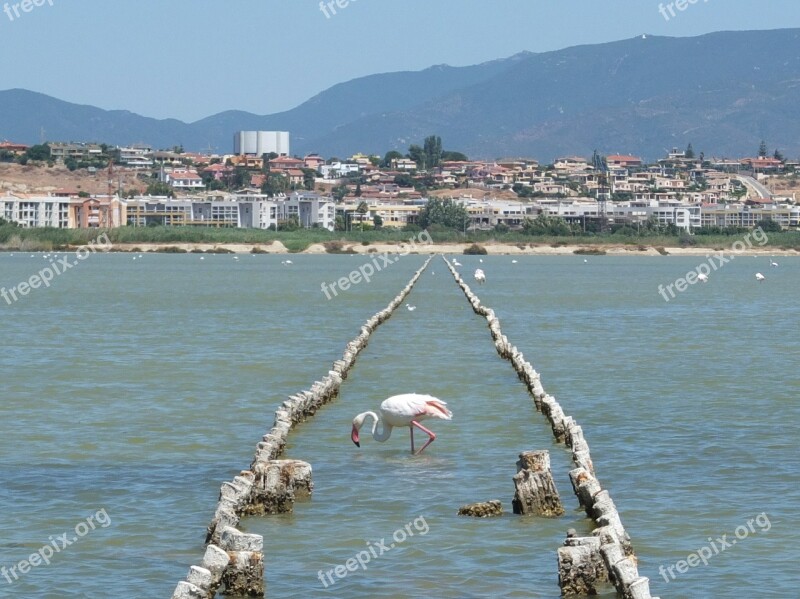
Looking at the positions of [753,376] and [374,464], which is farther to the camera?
[753,376]

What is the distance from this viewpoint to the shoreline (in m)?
144

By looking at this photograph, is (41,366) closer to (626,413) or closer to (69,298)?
(626,413)

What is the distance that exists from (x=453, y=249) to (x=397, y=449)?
131885 mm

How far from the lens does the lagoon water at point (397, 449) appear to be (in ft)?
40.4

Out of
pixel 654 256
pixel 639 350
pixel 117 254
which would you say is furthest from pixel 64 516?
pixel 654 256

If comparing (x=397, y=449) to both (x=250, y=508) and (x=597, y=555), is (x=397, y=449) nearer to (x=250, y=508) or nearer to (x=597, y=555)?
(x=250, y=508)

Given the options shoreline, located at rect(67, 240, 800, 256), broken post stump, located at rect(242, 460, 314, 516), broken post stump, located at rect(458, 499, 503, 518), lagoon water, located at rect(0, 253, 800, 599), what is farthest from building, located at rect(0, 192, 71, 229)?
broken post stump, located at rect(458, 499, 503, 518)

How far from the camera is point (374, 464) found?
54.5 ft

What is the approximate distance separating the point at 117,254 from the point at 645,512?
127996mm

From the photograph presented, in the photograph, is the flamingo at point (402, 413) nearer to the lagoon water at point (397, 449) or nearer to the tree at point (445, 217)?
the lagoon water at point (397, 449)

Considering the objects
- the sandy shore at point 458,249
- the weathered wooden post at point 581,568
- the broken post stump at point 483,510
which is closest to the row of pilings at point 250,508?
the broken post stump at point 483,510

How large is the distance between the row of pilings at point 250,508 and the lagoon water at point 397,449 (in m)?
0.28

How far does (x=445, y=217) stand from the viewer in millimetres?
182250

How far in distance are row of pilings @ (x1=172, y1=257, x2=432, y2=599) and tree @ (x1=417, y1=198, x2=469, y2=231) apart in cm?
16041
